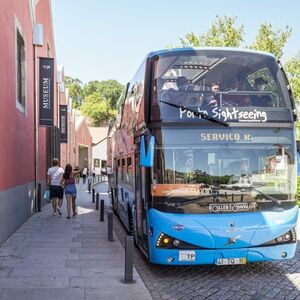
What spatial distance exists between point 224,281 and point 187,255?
2.33 feet

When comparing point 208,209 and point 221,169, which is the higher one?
point 221,169

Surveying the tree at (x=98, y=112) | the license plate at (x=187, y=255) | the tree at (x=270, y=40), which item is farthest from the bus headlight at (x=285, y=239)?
the tree at (x=98, y=112)

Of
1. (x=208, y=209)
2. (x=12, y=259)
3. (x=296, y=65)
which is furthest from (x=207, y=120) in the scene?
(x=296, y=65)

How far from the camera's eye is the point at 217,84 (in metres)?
7.88

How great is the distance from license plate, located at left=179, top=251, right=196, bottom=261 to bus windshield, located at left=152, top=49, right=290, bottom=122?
2.05 metres

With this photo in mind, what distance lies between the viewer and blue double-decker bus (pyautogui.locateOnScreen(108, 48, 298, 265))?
732cm

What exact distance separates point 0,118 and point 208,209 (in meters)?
5.17

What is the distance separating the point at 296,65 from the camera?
83.5 ft

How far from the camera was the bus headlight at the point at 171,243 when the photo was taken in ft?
23.9

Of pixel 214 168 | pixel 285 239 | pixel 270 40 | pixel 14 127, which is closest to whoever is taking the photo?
pixel 214 168

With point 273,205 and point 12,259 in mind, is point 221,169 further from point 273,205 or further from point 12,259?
point 12,259

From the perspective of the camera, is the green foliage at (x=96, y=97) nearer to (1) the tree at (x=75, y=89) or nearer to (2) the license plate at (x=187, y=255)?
(1) the tree at (x=75, y=89)

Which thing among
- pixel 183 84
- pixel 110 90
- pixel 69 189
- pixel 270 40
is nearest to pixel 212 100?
pixel 183 84

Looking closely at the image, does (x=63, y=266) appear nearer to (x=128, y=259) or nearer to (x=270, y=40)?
(x=128, y=259)
